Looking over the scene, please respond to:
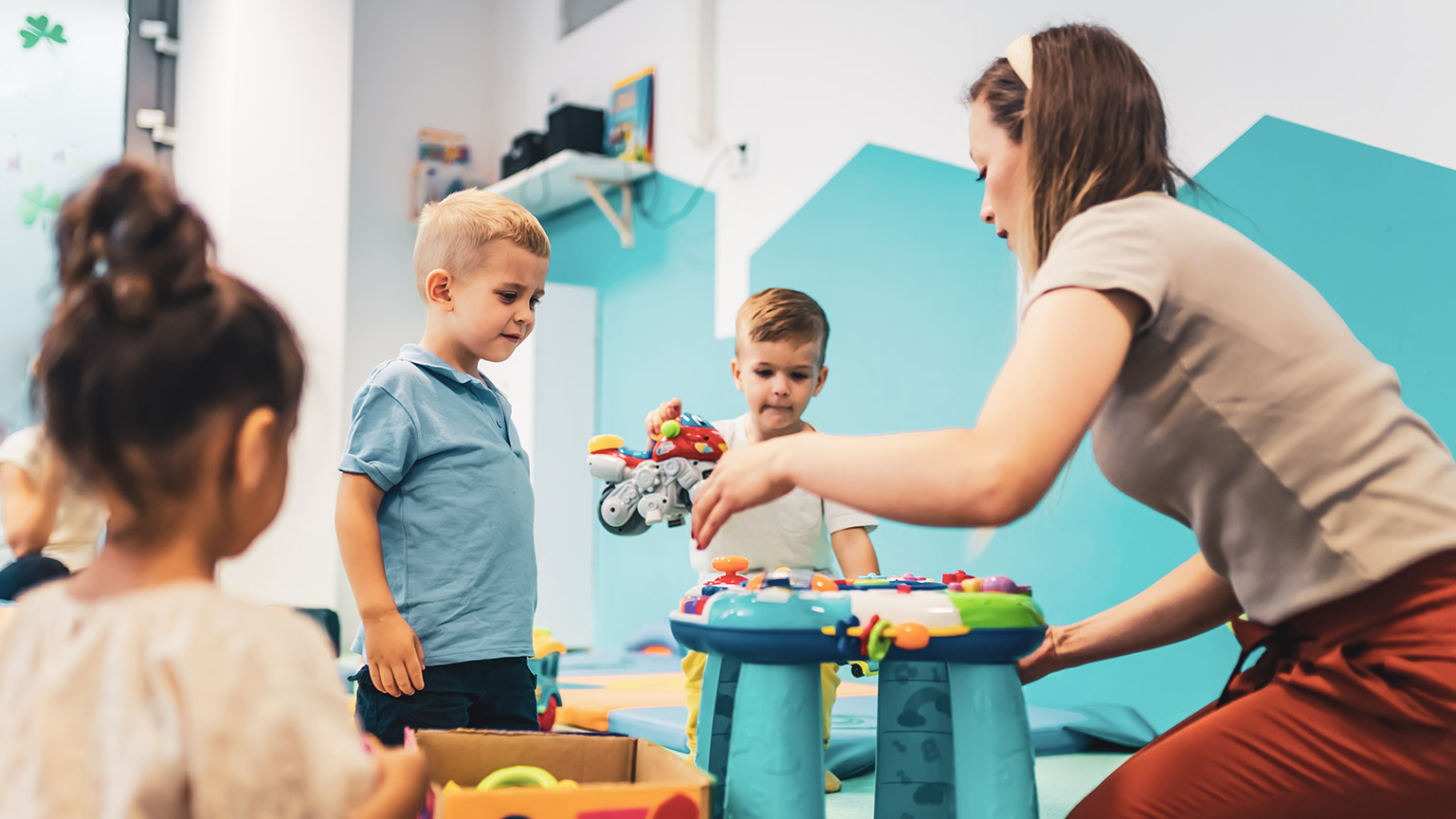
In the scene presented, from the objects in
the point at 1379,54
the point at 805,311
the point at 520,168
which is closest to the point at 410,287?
the point at 520,168

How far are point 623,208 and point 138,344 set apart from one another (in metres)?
3.62

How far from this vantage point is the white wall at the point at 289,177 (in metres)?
3.96

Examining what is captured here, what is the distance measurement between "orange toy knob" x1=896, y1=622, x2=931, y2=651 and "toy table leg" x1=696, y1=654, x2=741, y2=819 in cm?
26

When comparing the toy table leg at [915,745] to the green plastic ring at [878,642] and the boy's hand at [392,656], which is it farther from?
the boy's hand at [392,656]

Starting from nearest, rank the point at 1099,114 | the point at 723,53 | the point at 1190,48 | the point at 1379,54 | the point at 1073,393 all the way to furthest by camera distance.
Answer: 1. the point at 1073,393
2. the point at 1099,114
3. the point at 1379,54
4. the point at 1190,48
5. the point at 723,53

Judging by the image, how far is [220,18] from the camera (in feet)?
13.4

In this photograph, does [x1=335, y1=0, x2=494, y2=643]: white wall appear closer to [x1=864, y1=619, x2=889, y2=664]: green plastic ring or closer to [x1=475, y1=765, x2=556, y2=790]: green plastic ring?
[x1=475, y1=765, x2=556, y2=790]: green plastic ring

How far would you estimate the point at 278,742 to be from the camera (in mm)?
595

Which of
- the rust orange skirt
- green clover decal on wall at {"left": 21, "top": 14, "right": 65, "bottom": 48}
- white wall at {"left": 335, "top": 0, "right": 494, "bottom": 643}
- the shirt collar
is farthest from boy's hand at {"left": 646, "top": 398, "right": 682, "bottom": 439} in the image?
green clover decal on wall at {"left": 21, "top": 14, "right": 65, "bottom": 48}

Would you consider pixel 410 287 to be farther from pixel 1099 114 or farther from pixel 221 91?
pixel 1099 114

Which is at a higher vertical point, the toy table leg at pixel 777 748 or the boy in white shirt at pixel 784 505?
the boy in white shirt at pixel 784 505

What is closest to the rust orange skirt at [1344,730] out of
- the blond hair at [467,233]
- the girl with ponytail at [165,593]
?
the girl with ponytail at [165,593]

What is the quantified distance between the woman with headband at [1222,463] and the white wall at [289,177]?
3350 mm

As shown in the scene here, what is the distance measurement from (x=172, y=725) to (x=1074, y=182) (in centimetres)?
79
